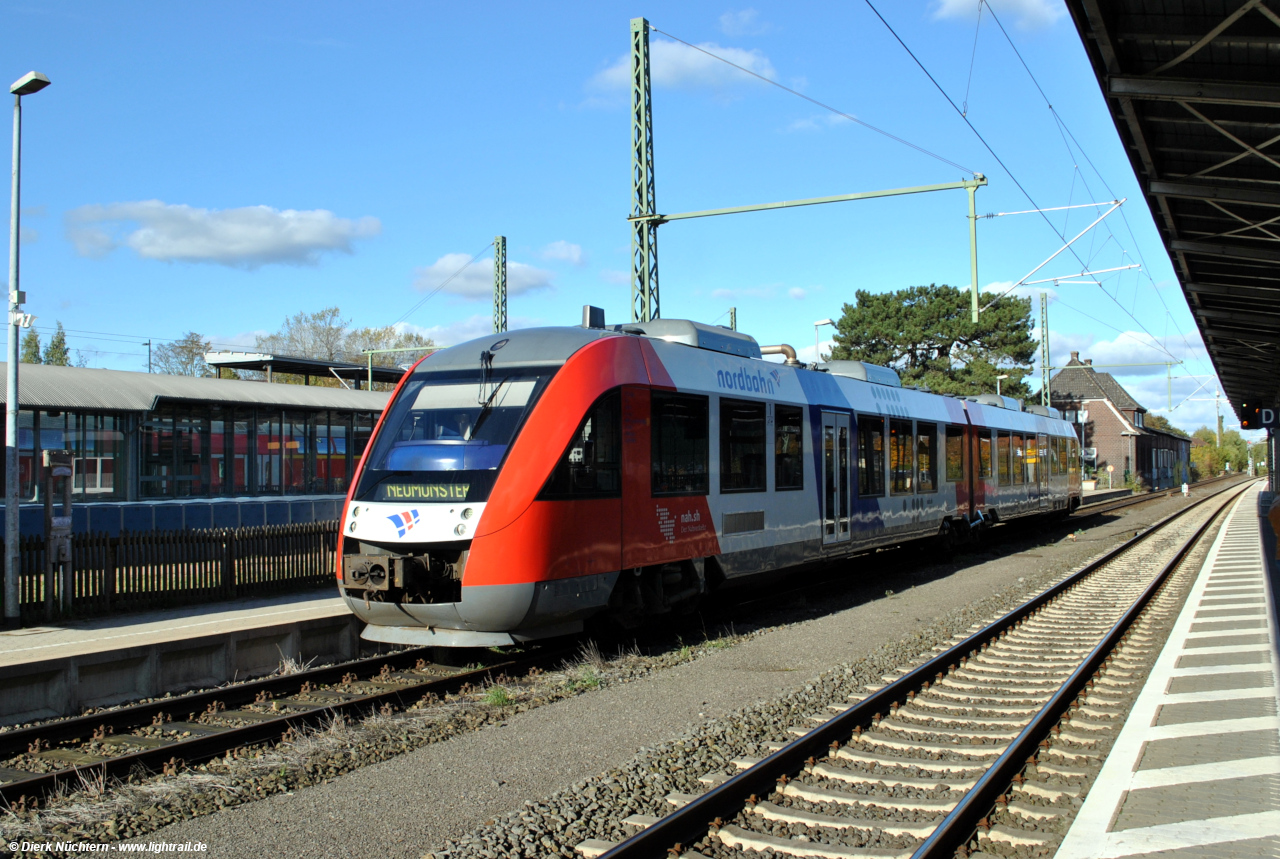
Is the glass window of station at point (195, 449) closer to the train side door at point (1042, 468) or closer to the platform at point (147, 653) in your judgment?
the platform at point (147, 653)

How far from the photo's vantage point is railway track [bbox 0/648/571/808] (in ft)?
19.1

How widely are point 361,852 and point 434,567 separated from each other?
11.5 feet

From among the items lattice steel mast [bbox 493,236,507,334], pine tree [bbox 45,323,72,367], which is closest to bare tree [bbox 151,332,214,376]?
pine tree [bbox 45,323,72,367]

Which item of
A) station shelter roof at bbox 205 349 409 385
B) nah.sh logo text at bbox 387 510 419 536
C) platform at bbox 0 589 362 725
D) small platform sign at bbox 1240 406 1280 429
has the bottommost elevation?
platform at bbox 0 589 362 725

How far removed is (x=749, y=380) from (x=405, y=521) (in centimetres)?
459

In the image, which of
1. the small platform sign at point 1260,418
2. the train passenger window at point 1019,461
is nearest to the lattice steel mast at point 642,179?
the train passenger window at point 1019,461

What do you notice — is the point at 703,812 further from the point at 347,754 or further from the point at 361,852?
the point at 347,754

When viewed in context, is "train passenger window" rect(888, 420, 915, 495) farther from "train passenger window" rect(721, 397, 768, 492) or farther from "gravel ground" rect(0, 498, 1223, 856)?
"train passenger window" rect(721, 397, 768, 492)

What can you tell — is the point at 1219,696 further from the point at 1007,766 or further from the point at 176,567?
the point at 176,567

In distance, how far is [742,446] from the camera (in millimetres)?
10766

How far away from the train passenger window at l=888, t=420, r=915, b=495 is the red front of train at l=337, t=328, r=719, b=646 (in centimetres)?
663

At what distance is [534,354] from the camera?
869 cm

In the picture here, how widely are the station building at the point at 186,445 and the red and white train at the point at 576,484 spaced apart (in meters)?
8.37

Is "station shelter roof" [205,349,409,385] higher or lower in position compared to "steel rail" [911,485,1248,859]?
higher
